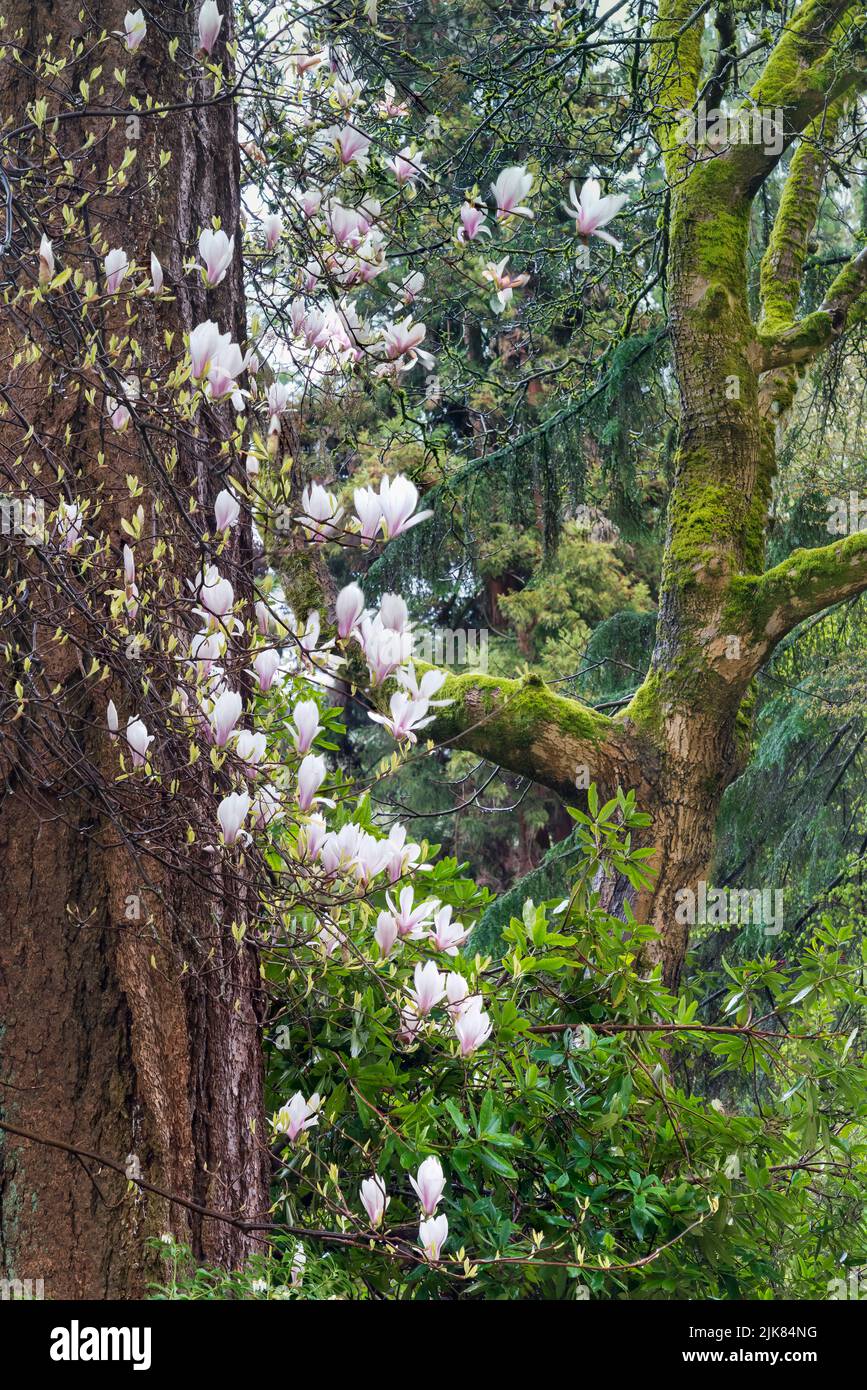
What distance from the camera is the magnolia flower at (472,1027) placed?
63.1 inches

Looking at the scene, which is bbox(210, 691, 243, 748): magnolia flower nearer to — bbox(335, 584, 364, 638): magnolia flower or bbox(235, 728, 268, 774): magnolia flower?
bbox(235, 728, 268, 774): magnolia flower

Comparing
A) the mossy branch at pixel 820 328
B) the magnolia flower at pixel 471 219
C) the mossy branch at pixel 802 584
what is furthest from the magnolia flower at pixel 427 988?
the mossy branch at pixel 820 328

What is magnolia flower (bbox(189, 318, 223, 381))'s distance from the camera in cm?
137

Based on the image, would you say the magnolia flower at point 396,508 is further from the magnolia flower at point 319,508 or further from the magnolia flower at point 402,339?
the magnolia flower at point 402,339

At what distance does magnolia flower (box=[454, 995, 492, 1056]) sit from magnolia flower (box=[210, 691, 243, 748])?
19.9 inches

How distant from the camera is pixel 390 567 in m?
6.04

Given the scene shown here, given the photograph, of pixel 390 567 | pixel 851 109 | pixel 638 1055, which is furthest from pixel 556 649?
pixel 638 1055

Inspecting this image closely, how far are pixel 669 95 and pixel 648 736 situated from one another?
95.5 inches

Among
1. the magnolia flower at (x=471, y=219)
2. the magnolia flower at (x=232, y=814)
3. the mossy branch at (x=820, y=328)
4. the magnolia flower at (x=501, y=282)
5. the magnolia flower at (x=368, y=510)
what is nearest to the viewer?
the magnolia flower at (x=368, y=510)

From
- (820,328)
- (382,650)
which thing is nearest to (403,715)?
(382,650)

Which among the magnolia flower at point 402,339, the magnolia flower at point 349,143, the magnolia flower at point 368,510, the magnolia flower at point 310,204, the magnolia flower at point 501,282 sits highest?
the magnolia flower at point 310,204

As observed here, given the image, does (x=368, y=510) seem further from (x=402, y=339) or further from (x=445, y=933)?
(x=445, y=933)

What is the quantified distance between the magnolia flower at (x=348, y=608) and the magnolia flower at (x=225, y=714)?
0.16 m
